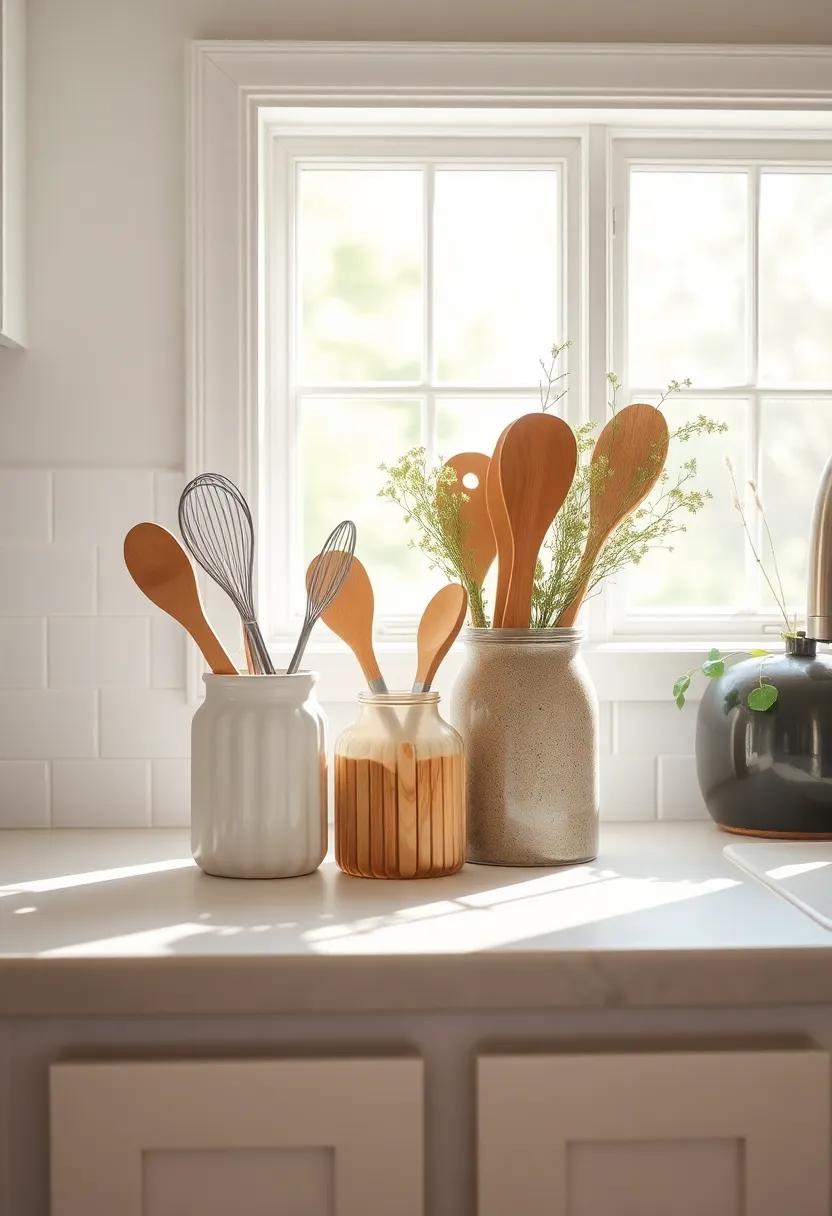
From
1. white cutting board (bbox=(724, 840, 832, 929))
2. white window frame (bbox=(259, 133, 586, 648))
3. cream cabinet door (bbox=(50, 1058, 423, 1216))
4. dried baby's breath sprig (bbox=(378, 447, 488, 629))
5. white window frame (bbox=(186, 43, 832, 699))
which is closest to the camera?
cream cabinet door (bbox=(50, 1058, 423, 1216))

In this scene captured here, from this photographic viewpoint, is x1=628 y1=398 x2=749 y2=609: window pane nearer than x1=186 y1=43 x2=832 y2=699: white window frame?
No

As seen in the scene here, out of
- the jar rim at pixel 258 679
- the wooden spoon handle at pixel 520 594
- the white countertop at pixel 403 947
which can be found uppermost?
the wooden spoon handle at pixel 520 594

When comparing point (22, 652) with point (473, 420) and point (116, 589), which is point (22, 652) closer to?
point (116, 589)

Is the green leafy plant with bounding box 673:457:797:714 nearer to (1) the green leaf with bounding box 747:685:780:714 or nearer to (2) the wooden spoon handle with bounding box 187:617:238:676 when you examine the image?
(1) the green leaf with bounding box 747:685:780:714

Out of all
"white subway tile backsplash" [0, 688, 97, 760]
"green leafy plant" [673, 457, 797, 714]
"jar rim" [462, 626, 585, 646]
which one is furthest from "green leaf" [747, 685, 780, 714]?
"white subway tile backsplash" [0, 688, 97, 760]

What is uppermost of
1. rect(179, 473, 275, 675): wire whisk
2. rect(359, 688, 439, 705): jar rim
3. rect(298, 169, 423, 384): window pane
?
rect(298, 169, 423, 384): window pane

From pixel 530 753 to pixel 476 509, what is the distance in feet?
1.06

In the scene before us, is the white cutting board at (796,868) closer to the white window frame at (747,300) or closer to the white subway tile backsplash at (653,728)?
the white subway tile backsplash at (653,728)

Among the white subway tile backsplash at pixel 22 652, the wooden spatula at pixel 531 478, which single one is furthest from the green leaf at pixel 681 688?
the white subway tile backsplash at pixel 22 652

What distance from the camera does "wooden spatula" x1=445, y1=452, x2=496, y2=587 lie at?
4.43 feet

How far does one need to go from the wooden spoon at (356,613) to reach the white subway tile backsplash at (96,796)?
39cm

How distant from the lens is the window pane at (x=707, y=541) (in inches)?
64.1

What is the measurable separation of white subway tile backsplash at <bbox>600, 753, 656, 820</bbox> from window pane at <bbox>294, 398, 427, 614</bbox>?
0.37 m

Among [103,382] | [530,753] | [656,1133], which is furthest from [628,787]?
[103,382]
